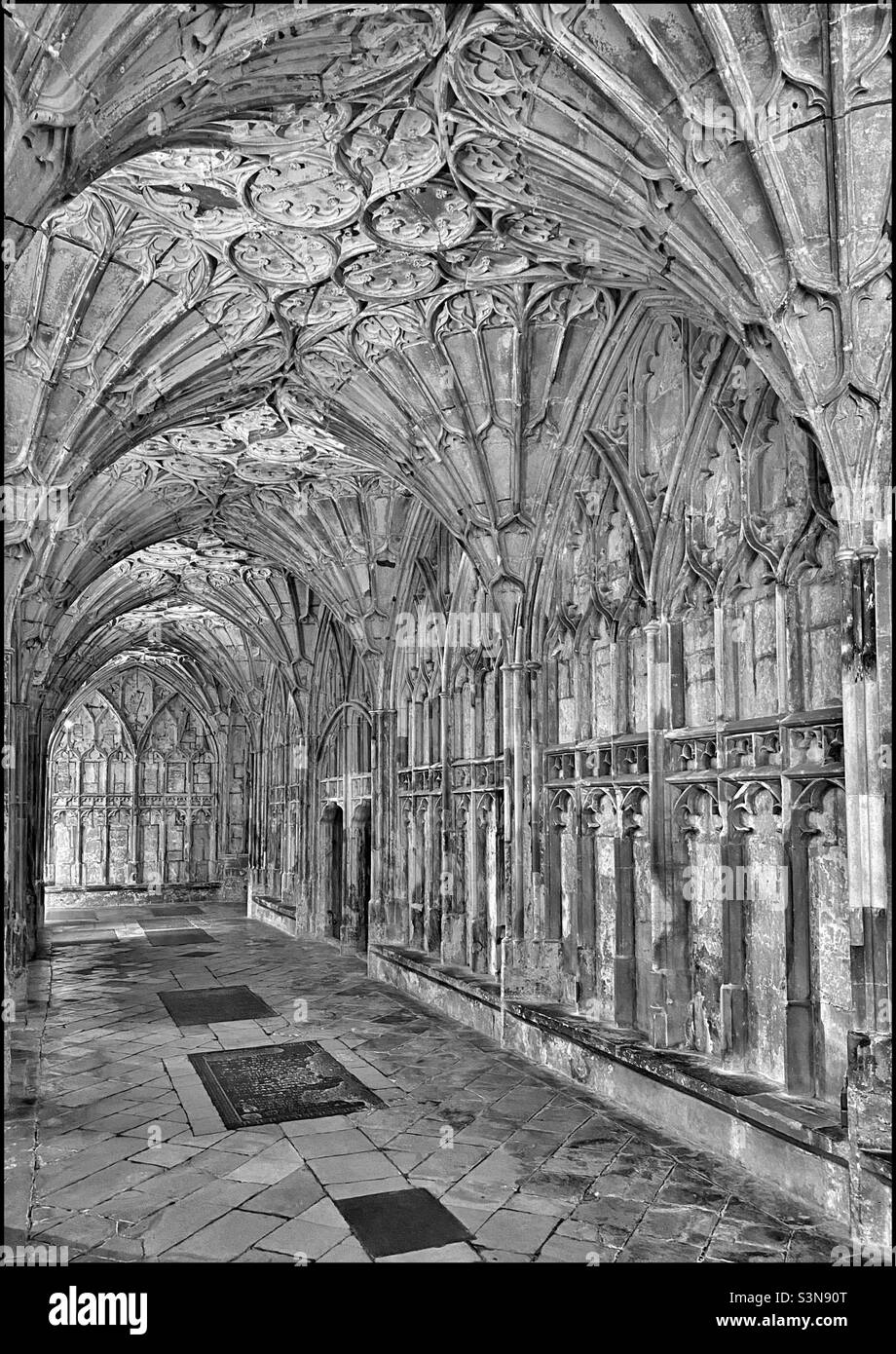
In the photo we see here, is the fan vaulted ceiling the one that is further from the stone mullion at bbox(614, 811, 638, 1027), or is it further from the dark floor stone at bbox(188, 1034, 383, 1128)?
the dark floor stone at bbox(188, 1034, 383, 1128)

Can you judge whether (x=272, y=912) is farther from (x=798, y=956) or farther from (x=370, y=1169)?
(x=798, y=956)

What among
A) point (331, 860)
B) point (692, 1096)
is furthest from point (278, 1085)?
point (331, 860)

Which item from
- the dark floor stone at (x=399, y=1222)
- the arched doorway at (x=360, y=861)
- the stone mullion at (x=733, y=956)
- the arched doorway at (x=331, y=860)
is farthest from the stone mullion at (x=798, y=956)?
the arched doorway at (x=331, y=860)

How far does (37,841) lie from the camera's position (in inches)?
761

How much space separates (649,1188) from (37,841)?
53.6ft

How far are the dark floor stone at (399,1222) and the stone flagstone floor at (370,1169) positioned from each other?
0.05ft

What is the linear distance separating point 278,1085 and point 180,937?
1201 centimetres

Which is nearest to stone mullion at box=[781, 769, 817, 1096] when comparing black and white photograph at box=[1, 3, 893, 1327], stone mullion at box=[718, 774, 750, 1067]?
black and white photograph at box=[1, 3, 893, 1327]

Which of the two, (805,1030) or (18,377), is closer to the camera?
(805,1030)

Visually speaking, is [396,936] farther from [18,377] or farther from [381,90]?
[381,90]

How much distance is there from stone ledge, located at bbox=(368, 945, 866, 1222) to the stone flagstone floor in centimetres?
16

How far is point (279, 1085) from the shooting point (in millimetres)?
8070

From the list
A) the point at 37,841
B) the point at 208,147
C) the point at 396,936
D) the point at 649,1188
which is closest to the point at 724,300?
the point at 208,147

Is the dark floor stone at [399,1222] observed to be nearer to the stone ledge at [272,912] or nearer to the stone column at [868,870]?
the stone column at [868,870]
